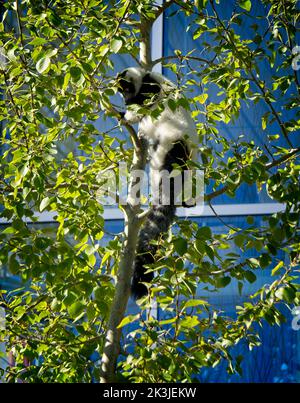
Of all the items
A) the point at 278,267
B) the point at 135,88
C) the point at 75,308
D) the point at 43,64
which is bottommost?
the point at 75,308

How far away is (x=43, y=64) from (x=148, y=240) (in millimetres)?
969

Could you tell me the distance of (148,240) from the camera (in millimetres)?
2223

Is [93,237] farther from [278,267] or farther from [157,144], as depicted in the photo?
[157,144]

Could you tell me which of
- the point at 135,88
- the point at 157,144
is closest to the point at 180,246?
the point at 157,144

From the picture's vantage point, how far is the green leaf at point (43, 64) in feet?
4.61

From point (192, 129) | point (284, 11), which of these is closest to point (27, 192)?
point (284, 11)

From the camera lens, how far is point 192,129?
8.48ft

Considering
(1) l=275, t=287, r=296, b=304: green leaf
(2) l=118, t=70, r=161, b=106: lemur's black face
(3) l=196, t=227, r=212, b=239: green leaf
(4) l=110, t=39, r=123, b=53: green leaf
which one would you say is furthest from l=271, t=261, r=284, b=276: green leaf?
(2) l=118, t=70, r=161, b=106: lemur's black face

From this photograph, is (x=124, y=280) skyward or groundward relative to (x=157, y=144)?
groundward

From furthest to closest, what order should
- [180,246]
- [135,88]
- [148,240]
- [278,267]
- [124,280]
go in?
[135,88] < [148,240] < [124,280] < [278,267] < [180,246]

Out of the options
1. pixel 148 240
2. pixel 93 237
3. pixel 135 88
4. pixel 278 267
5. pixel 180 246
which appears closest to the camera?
pixel 180 246

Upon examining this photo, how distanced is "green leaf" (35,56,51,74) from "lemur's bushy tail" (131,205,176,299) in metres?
0.78

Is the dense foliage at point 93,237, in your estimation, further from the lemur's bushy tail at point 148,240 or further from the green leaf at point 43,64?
the lemur's bushy tail at point 148,240
